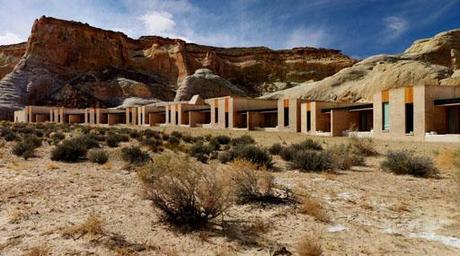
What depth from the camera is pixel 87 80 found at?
308ft

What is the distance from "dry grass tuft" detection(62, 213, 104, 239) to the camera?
21.5 feet

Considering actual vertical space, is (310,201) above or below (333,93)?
below

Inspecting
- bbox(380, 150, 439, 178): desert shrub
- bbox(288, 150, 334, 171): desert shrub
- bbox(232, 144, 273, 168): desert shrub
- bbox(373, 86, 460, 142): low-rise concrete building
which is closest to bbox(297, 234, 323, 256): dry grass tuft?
bbox(288, 150, 334, 171): desert shrub

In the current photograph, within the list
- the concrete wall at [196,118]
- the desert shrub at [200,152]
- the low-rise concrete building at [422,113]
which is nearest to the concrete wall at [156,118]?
the concrete wall at [196,118]

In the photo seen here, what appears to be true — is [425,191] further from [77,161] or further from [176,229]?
[77,161]

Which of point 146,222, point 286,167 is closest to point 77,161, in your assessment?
point 286,167

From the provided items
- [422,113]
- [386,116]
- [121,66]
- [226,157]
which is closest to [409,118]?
[422,113]

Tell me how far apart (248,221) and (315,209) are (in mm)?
1486

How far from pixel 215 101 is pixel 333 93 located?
101 feet

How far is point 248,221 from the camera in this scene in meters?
7.31

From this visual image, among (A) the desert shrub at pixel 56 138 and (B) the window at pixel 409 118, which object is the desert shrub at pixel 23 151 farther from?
(B) the window at pixel 409 118

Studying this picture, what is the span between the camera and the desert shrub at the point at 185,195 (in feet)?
23.1

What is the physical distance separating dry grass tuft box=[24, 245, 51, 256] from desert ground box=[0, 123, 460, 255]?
0.10ft

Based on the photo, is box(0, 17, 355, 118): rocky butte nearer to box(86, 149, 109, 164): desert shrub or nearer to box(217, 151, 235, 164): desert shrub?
box(86, 149, 109, 164): desert shrub
